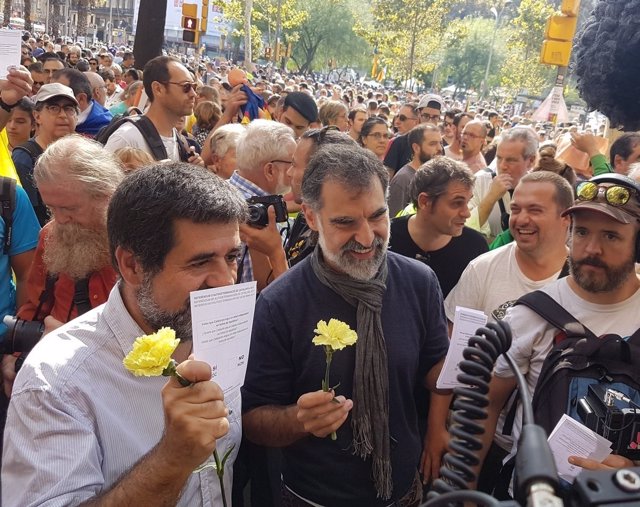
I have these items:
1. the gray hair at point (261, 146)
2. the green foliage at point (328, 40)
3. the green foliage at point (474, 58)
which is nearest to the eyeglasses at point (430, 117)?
the gray hair at point (261, 146)

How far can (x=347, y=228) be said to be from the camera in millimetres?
2545

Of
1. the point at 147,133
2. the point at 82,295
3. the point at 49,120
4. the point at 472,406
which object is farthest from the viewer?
the point at 49,120

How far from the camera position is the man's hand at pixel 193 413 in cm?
141

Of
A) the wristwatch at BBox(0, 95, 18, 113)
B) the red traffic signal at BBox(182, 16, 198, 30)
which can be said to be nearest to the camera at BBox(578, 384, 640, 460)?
the wristwatch at BBox(0, 95, 18, 113)

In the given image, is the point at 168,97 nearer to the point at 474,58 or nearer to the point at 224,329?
the point at 224,329

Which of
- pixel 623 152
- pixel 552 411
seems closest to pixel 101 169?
pixel 552 411

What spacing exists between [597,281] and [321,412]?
1367 mm

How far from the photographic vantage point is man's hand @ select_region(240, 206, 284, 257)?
3.12 meters

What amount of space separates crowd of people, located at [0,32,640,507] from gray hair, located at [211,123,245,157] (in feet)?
3.31

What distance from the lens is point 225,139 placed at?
204 inches

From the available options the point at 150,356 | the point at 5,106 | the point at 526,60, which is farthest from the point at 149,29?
the point at 526,60

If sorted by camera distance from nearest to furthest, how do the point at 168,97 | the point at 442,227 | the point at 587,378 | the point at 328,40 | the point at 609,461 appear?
the point at 609,461 → the point at 587,378 → the point at 442,227 → the point at 168,97 → the point at 328,40

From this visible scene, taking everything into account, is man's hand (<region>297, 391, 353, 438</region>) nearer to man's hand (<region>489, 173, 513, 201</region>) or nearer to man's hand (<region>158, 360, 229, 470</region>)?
man's hand (<region>158, 360, 229, 470</region>)

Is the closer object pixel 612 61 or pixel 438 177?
pixel 612 61
